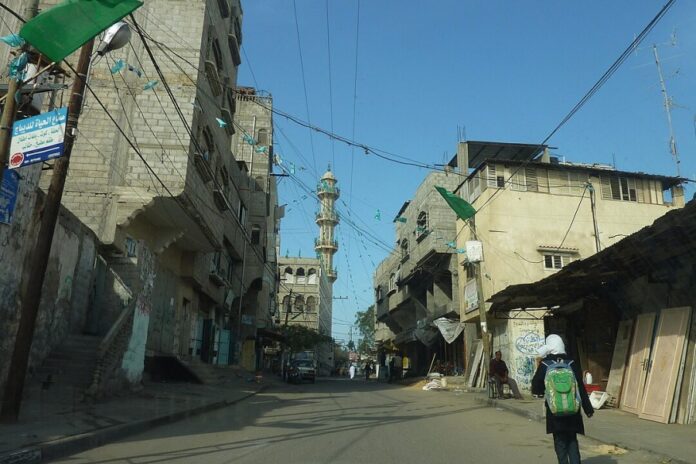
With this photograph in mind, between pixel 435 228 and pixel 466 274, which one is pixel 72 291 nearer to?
pixel 466 274

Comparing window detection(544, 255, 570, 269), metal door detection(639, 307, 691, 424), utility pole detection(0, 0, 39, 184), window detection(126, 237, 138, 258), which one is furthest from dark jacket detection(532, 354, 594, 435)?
window detection(544, 255, 570, 269)

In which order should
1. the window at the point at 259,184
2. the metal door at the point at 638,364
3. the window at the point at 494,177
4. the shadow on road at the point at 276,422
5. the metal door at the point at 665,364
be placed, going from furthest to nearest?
the window at the point at 259,184 < the window at the point at 494,177 < the metal door at the point at 638,364 < the metal door at the point at 665,364 < the shadow on road at the point at 276,422

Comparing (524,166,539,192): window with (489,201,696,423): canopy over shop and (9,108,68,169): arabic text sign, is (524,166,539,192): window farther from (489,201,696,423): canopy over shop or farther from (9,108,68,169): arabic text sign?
(9,108,68,169): arabic text sign

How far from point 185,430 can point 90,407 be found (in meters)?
2.68

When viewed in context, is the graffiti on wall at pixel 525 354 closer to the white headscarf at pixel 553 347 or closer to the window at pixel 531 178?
the window at pixel 531 178

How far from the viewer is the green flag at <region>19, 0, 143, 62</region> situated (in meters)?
7.43

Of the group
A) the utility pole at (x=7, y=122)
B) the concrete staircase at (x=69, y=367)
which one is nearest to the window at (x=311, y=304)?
the concrete staircase at (x=69, y=367)

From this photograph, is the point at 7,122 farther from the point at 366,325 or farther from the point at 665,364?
the point at 366,325

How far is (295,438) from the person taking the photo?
9133mm

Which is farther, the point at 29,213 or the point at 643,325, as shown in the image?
the point at 643,325

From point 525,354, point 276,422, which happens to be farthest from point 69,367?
point 525,354

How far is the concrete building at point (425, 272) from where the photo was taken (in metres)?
32.3

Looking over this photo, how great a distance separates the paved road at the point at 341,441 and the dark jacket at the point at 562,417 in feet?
5.20

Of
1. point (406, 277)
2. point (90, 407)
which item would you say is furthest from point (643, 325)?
point (406, 277)
